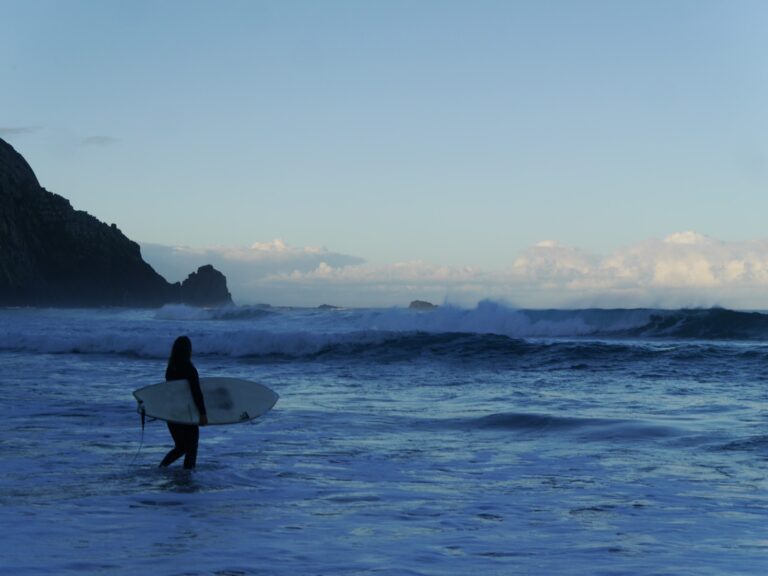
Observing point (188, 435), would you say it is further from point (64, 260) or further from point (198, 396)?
point (64, 260)

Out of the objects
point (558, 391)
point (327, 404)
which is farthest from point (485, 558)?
point (558, 391)

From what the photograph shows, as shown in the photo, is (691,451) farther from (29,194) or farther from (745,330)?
(29,194)

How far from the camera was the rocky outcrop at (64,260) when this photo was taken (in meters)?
96.6

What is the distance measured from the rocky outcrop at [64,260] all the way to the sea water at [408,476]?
268 feet

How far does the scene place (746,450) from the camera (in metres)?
10.6

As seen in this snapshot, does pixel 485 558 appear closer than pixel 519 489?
Yes

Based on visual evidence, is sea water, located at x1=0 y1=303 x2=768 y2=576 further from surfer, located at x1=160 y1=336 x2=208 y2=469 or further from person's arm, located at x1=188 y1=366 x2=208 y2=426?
person's arm, located at x1=188 y1=366 x2=208 y2=426

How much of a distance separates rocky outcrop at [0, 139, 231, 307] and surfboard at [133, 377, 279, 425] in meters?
88.9

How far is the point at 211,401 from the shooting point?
33.8 feet

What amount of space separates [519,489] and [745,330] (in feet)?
93.3

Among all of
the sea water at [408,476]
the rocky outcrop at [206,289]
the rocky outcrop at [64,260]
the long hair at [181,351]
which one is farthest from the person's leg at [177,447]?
the rocky outcrop at [206,289]

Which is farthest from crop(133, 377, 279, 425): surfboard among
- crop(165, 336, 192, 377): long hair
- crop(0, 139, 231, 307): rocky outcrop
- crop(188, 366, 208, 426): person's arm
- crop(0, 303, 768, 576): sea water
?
crop(0, 139, 231, 307): rocky outcrop

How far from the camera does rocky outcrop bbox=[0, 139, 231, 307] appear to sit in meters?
96.6

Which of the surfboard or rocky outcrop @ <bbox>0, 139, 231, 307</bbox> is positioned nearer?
the surfboard
